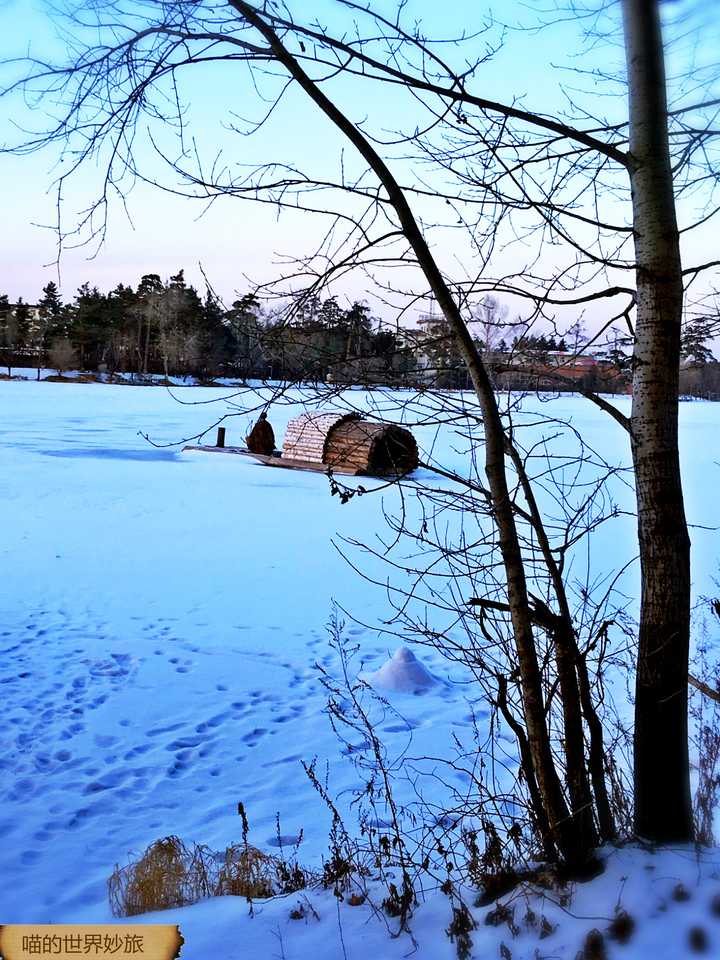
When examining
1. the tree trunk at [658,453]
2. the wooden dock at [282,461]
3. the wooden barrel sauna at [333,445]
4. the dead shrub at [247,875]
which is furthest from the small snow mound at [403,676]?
the wooden dock at [282,461]

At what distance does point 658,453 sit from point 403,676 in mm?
3896

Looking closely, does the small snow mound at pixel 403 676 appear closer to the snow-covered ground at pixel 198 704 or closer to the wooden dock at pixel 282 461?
the snow-covered ground at pixel 198 704

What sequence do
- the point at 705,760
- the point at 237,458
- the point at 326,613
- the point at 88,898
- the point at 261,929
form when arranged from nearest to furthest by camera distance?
the point at 261,929 < the point at 88,898 < the point at 705,760 < the point at 326,613 < the point at 237,458

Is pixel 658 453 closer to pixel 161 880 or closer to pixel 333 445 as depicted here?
pixel 161 880

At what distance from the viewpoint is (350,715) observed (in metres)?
5.89

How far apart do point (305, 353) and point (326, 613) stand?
211 inches

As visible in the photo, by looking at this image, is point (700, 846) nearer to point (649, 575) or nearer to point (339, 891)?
point (649, 575)

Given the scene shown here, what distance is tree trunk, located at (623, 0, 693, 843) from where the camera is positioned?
2.99 meters

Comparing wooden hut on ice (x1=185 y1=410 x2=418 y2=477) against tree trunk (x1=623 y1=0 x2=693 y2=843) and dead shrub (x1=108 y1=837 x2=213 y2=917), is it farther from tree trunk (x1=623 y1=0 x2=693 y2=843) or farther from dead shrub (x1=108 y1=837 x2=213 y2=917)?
tree trunk (x1=623 y1=0 x2=693 y2=843)

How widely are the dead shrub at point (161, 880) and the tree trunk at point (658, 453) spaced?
207 cm

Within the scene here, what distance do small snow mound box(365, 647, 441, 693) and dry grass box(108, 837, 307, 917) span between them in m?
2.49

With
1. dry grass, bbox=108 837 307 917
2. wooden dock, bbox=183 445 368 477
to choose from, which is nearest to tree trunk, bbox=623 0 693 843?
dry grass, bbox=108 837 307 917

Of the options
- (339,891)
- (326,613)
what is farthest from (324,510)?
(339,891)

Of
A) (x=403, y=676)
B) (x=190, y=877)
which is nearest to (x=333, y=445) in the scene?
(x=403, y=676)
